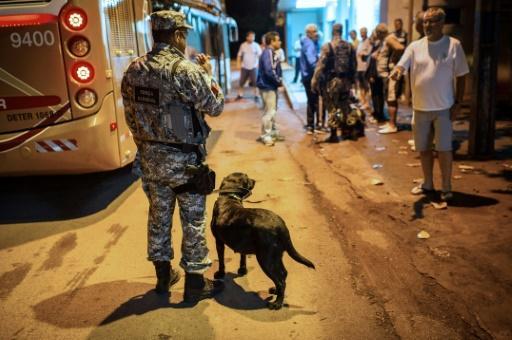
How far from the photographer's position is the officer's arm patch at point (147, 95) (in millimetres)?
3293

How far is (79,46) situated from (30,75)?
57 cm

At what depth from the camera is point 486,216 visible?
5.03m

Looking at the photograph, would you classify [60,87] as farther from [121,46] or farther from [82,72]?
[121,46]

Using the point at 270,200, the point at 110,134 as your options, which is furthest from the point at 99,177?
the point at 270,200

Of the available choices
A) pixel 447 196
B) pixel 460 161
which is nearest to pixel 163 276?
pixel 447 196

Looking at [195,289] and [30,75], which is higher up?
[30,75]

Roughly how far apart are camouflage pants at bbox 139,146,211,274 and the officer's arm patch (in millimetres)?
315

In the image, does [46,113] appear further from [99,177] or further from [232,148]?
[232,148]

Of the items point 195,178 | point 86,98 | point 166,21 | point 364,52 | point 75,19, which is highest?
point 75,19

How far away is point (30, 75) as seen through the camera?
498 cm

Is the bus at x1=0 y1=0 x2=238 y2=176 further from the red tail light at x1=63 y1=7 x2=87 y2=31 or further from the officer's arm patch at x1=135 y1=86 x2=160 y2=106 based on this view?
the officer's arm patch at x1=135 y1=86 x2=160 y2=106

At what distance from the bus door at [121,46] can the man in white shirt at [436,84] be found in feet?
9.81

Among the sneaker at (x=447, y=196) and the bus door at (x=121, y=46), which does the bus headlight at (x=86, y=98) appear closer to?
the bus door at (x=121, y=46)

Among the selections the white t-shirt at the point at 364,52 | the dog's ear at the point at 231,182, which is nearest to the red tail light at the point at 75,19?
the dog's ear at the point at 231,182
